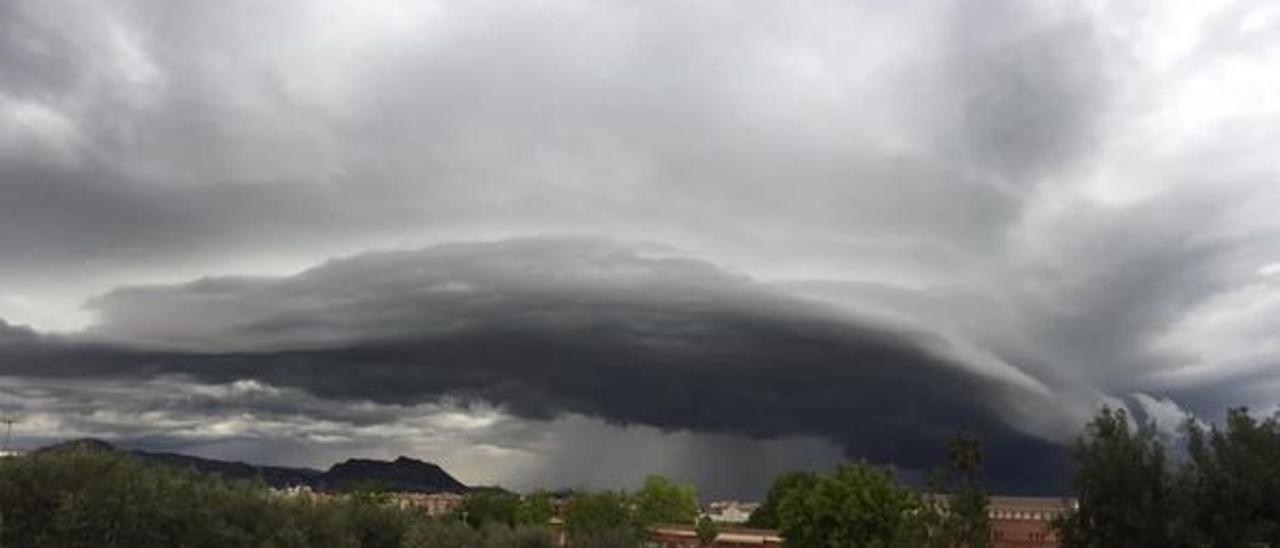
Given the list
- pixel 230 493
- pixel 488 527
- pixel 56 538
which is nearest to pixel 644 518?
pixel 488 527

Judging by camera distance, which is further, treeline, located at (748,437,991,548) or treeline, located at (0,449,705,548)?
treeline, located at (748,437,991,548)

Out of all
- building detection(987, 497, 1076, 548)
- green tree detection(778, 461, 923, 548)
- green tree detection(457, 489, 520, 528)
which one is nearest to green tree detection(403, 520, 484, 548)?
green tree detection(778, 461, 923, 548)

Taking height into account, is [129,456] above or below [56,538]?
above

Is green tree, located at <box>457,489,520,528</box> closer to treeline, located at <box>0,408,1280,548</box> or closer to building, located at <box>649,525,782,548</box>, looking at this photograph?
building, located at <box>649,525,782,548</box>

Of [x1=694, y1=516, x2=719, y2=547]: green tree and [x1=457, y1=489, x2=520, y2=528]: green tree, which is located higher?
[x1=457, y1=489, x2=520, y2=528]: green tree

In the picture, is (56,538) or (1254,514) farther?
(56,538)

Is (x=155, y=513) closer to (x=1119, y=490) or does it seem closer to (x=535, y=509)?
(x=1119, y=490)

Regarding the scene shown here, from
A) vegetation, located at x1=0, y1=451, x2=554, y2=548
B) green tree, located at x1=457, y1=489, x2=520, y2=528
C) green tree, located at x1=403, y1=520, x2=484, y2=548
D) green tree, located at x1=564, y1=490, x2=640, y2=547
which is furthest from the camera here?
green tree, located at x1=457, y1=489, x2=520, y2=528

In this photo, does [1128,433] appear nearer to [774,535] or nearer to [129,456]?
[129,456]
